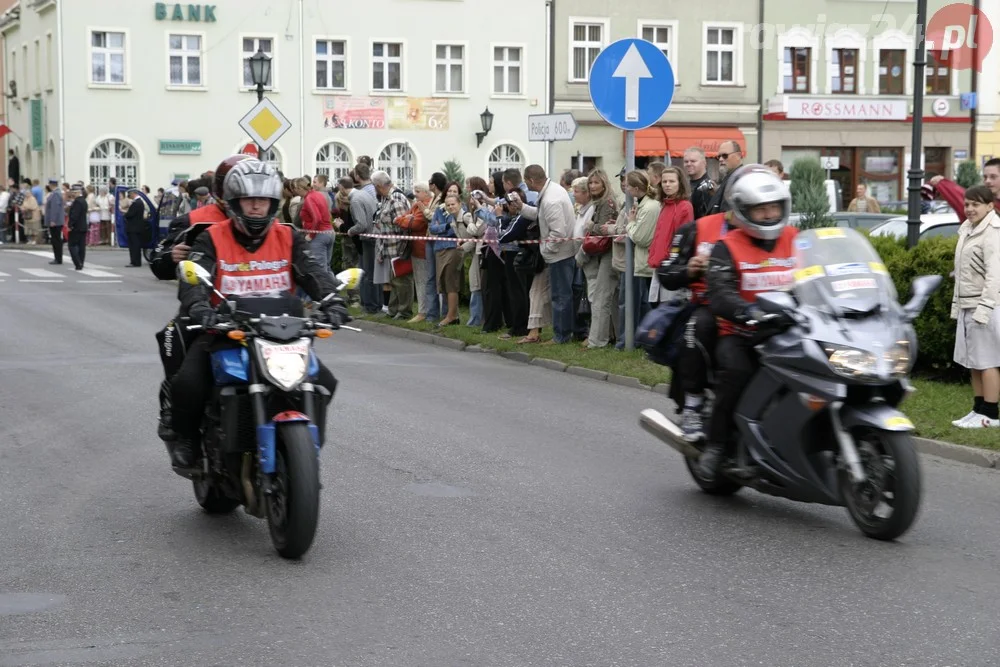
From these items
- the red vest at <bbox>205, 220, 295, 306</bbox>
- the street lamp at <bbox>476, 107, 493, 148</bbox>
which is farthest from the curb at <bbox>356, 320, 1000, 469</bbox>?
the street lamp at <bbox>476, 107, 493, 148</bbox>

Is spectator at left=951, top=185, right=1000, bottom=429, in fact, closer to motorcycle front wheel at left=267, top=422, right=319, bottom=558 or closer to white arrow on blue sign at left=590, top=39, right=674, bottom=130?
white arrow on blue sign at left=590, top=39, right=674, bottom=130

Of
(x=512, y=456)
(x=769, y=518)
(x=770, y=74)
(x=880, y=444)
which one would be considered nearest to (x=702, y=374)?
(x=769, y=518)

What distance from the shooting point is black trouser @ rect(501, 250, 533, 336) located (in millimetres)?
17625

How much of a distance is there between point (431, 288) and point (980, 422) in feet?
32.5

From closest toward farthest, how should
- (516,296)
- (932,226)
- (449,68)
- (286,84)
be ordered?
1. (516,296)
2. (932,226)
3. (286,84)
4. (449,68)

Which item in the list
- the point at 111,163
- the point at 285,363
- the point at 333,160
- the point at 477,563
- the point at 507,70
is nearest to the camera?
the point at 285,363

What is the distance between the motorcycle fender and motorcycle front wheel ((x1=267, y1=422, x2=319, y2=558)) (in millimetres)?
2465

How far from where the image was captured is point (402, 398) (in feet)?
42.6

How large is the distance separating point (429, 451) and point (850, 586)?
4113 millimetres

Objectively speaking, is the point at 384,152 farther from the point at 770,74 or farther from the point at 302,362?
the point at 302,362

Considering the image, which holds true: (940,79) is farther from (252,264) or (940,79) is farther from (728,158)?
(252,264)

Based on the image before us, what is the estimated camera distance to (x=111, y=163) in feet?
165

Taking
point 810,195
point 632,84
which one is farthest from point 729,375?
point 810,195

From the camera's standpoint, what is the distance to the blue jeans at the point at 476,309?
1911 centimetres
